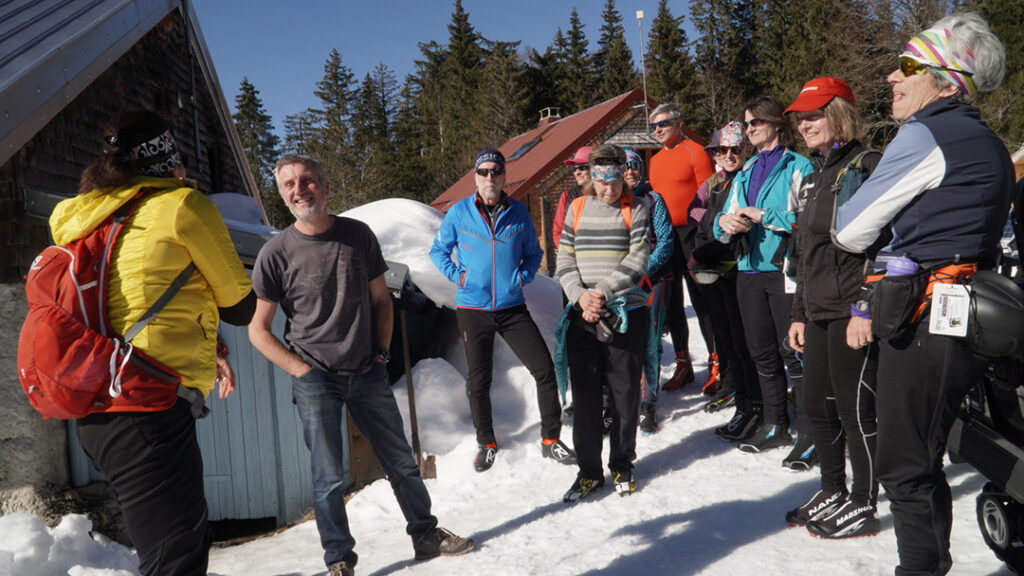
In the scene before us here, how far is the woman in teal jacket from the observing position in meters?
3.95

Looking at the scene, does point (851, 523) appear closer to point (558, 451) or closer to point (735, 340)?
point (735, 340)

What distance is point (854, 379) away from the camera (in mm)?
2877

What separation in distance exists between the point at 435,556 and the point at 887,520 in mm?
2339

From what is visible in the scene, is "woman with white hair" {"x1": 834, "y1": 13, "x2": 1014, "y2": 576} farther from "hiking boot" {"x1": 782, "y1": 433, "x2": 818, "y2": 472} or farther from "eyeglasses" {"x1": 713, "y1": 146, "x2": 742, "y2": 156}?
"eyeglasses" {"x1": 713, "y1": 146, "x2": 742, "y2": 156}

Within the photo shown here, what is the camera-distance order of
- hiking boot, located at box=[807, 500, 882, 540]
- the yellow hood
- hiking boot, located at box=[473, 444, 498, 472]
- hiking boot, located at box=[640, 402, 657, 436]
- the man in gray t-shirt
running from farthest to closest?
hiking boot, located at box=[640, 402, 657, 436] → hiking boot, located at box=[473, 444, 498, 472] → the man in gray t-shirt → hiking boot, located at box=[807, 500, 882, 540] → the yellow hood

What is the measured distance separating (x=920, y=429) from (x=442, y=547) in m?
2.40

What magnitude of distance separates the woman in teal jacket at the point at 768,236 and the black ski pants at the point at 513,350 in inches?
55.7

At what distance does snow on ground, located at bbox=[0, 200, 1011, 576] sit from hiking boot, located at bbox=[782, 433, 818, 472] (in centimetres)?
5

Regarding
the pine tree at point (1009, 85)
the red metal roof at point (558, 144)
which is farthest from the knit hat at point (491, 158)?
the pine tree at point (1009, 85)

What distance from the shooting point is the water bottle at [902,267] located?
219 centimetres

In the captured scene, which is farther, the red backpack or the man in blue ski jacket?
the man in blue ski jacket

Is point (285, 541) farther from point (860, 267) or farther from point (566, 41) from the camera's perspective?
point (566, 41)

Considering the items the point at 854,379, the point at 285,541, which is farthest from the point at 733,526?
the point at 285,541

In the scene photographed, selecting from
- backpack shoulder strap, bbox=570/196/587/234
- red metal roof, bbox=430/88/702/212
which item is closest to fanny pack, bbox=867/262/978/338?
backpack shoulder strap, bbox=570/196/587/234
